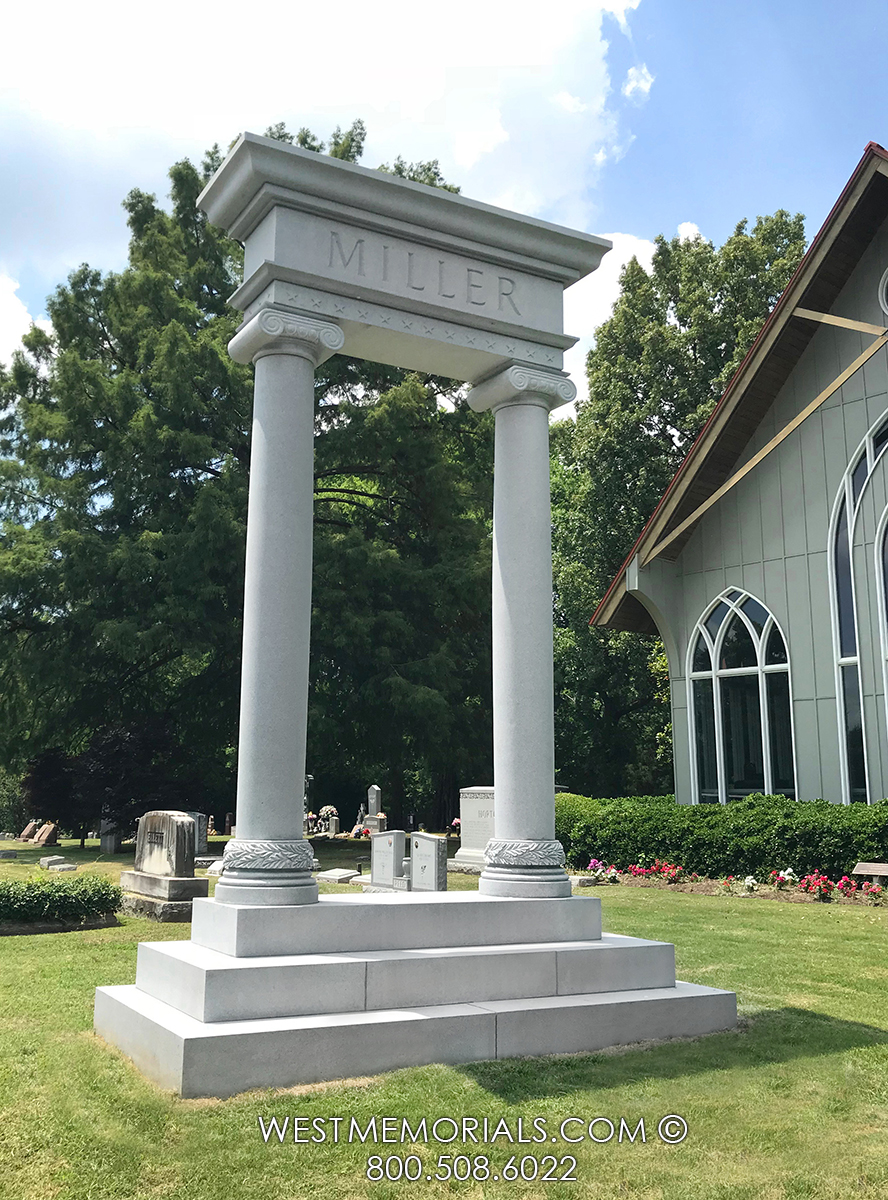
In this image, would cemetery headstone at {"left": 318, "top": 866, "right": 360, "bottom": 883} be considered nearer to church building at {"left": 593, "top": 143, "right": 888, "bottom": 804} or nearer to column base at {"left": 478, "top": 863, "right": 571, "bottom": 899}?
church building at {"left": 593, "top": 143, "right": 888, "bottom": 804}

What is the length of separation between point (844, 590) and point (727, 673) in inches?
115

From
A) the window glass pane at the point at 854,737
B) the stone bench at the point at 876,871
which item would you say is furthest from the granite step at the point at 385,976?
the window glass pane at the point at 854,737

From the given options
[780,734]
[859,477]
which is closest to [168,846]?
[780,734]

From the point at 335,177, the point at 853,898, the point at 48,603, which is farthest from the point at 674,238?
the point at 335,177

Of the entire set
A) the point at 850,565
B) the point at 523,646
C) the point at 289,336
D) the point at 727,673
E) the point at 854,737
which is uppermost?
the point at 850,565

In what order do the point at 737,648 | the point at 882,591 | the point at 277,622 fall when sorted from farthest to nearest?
the point at 737,648 < the point at 882,591 < the point at 277,622

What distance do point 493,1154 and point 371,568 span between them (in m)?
22.5

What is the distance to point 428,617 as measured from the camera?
2919 cm

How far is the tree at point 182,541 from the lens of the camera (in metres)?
26.0

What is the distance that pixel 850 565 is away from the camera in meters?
17.0

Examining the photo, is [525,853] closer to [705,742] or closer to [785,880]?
[785,880]

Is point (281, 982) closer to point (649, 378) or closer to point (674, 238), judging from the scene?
point (649, 378)

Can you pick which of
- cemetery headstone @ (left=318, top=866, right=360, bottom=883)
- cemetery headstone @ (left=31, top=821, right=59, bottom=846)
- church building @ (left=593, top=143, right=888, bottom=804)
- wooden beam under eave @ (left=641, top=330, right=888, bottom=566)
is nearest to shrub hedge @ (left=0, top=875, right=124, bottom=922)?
cemetery headstone @ (left=318, top=866, right=360, bottom=883)

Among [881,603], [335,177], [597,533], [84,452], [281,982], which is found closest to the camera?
[281,982]
